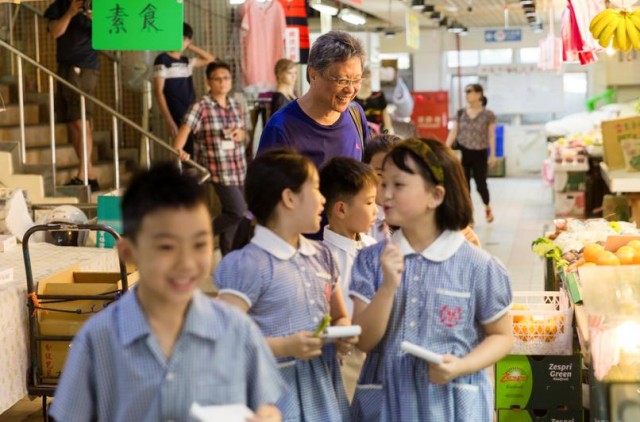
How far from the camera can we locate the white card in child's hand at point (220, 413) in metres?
2.28

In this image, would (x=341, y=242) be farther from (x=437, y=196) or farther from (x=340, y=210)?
(x=437, y=196)

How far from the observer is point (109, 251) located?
627 cm

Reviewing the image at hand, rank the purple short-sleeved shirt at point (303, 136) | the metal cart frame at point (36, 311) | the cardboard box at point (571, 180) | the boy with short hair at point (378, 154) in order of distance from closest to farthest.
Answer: the purple short-sleeved shirt at point (303, 136) → the boy with short hair at point (378, 154) → the metal cart frame at point (36, 311) → the cardboard box at point (571, 180)

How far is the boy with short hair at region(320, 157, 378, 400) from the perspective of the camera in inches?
144

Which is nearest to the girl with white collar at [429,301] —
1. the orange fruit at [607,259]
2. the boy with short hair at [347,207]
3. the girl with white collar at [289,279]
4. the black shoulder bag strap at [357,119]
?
the girl with white collar at [289,279]

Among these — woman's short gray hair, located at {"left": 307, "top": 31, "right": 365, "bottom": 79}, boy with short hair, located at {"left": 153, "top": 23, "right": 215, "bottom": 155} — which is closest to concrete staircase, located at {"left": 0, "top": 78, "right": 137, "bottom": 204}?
boy with short hair, located at {"left": 153, "top": 23, "right": 215, "bottom": 155}

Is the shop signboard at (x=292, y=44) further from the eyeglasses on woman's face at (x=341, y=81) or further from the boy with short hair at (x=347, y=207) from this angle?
the boy with short hair at (x=347, y=207)

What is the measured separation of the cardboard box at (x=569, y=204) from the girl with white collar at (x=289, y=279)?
36.0ft

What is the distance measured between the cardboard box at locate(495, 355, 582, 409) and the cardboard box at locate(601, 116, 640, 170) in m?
4.96

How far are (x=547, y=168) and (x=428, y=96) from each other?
5.73 meters

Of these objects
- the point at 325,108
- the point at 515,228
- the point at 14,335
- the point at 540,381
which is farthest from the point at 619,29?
the point at 515,228

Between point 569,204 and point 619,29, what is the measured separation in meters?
7.23

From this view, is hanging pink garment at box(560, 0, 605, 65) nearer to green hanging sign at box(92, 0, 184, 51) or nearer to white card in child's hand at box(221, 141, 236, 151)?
green hanging sign at box(92, 0, 184, 51)

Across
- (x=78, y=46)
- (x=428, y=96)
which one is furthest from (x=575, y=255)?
(x=428, y=96)
